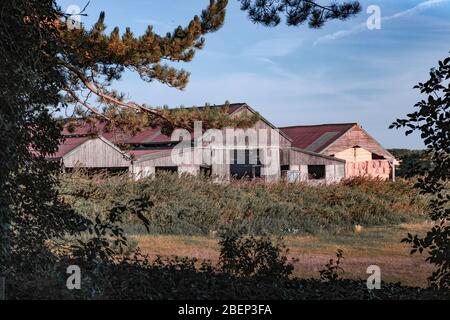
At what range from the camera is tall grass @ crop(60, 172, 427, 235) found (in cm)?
1830

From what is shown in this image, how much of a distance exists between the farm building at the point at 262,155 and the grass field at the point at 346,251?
7.42 meters

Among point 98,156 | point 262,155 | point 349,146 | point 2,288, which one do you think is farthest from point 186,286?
point 349,146

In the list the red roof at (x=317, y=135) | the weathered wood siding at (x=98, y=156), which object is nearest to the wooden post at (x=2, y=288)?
the weathered wood siding at (x=98, y=156)

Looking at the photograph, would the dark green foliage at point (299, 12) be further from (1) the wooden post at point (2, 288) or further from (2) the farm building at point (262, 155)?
(2) the farm building at point (262, 155)

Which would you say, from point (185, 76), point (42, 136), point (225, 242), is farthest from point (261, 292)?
point (185, 76)

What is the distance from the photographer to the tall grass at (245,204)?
18297 mm

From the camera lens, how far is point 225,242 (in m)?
7.80

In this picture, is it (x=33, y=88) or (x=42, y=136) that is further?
(x=42, y=136)

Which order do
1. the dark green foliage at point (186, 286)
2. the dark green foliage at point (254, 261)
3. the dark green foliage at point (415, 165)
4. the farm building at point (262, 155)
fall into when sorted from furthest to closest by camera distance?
the farm building at point (262, 155) → the dark green foliage at point (254, 261) → the dark green foliage at point (415, 165) → the dark green foliage at point (186, 286)

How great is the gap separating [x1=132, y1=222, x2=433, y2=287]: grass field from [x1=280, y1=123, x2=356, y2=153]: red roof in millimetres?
28263

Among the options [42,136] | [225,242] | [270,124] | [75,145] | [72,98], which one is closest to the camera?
[42,136]

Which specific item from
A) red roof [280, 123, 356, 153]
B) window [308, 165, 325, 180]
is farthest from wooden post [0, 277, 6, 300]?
red roof [280, 123, 356, 153]
